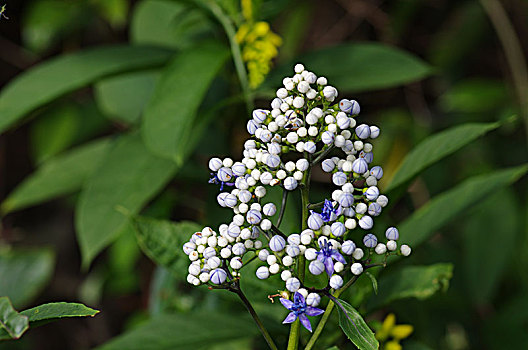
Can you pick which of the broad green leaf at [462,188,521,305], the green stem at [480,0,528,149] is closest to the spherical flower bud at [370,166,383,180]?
the broad green leaf at [462,188,521,305]

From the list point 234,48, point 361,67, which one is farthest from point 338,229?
point 361,67

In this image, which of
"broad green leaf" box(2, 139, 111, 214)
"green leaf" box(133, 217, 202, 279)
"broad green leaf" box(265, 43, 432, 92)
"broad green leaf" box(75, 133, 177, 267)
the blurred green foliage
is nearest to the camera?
"green leaf" box(133, 217, 202, 279)

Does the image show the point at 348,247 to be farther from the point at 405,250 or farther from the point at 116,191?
the point at 116,191

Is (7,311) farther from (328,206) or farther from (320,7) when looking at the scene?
(320,7)

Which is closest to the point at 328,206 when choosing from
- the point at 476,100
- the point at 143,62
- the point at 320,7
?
the point at 143,62

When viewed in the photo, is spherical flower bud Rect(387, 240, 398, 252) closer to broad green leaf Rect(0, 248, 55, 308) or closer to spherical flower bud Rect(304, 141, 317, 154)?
spherical flower bud Rect(304, 141, 317, 154)

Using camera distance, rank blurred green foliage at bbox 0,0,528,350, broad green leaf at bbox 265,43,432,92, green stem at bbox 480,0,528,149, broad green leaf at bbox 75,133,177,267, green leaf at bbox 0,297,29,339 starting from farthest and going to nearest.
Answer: green stem at bbox 480,0,528,149
broad green leaf at bbox 265,43,432,92
broad green leaf at bbox 75,133,177,267
blurred green foliage at bbox 0,0,528,350
green leaf at bbox 0,297,29,339

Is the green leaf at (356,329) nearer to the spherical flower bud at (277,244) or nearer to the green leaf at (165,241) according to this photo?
the spherical flower bud at (277,244)

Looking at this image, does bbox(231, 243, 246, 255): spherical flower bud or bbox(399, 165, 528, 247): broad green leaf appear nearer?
bbox(231, 243, 246, 255): spherical flower bud

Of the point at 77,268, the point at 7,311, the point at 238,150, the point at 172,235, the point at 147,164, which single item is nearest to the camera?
the point at 7,311
